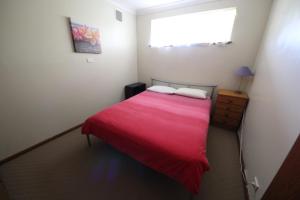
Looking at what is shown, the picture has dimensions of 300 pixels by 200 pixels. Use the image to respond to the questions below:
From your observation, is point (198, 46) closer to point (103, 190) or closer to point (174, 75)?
point (174, 75)

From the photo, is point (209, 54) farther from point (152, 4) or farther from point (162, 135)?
point (162, 135)

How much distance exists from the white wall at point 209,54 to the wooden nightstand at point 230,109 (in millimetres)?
510

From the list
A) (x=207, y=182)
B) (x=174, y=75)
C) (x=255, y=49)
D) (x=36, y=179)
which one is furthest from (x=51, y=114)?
(x=255, y=49)

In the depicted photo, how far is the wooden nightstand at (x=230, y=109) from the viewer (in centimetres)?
229

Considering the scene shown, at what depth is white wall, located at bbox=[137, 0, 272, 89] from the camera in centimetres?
229

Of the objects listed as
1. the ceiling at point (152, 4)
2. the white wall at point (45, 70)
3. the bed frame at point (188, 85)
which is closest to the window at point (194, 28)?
the ceiling at point (152, 4)

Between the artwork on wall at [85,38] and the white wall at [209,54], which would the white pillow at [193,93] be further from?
the artwork on wall at [85,38]

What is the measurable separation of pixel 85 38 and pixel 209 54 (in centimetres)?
262

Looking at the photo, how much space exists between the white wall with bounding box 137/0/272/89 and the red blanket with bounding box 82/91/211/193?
1.10 metres

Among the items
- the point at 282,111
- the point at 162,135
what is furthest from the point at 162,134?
the point at 282,111

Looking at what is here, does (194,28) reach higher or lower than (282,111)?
higher

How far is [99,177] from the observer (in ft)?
5.00

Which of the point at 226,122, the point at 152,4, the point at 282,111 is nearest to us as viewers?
the point at 282,111

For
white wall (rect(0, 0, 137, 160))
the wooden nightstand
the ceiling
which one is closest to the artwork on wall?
white wall (rect(0, 0, 137, 160))
